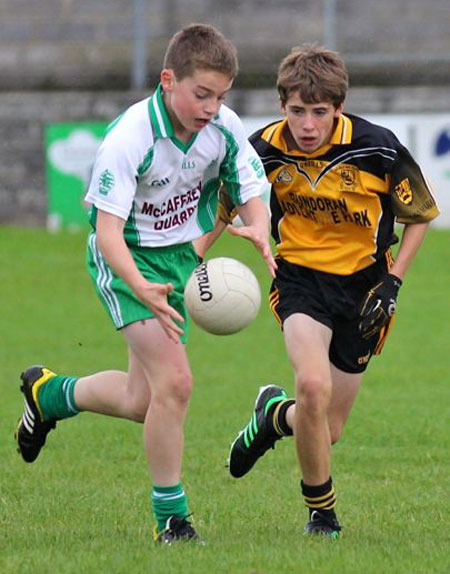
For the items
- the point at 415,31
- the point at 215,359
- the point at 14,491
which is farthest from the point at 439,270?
the point at 14,491

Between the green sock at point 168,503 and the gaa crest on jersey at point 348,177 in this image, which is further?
the gaa crest on jersey at point 348,177

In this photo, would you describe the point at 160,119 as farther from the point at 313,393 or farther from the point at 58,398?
the point at 58,398

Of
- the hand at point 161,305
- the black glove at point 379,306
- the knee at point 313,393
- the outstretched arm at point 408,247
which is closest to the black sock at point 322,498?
the knee at point 313,393

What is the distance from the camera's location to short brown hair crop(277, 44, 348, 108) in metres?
5.73

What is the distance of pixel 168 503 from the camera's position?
543cm

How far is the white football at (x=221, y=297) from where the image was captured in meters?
5.39

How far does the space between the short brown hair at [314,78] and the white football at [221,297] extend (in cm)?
81

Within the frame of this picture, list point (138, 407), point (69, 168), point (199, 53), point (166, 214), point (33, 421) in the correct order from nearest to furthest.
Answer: point (199, 53)
point (166, 214)
point (138, 407)
point (33, 421)
point (69, 168)

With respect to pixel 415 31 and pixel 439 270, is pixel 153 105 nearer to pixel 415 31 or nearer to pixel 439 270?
pixel 439 270

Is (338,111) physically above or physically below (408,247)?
above

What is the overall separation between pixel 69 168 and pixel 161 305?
15.7 metres

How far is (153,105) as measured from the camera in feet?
17.8

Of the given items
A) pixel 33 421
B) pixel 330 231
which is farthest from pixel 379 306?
pixel 33 421

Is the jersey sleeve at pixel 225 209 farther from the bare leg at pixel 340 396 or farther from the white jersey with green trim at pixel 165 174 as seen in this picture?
the bare leg at pixel 340 396
